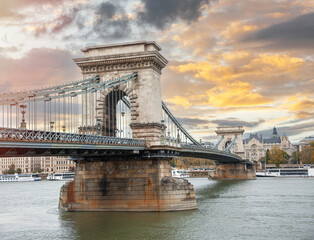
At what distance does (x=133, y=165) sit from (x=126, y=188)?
2.30 meters

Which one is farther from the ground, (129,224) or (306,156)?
(306,156)

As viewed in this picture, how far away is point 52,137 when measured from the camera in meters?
28.0

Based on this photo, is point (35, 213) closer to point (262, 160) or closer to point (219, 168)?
point (219, 168)

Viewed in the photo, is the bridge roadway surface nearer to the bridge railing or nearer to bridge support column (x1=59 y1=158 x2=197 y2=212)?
the bridge railing

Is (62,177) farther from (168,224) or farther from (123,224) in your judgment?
(168,224)

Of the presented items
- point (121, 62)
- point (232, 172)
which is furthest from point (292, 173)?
point (121, 62)

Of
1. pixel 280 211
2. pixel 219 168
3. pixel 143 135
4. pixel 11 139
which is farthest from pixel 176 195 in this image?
pixel 219 168

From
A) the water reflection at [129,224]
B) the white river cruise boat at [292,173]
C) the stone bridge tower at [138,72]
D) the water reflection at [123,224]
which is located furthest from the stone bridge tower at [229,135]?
the water reflection at [123,224]

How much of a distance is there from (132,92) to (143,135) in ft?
15.5

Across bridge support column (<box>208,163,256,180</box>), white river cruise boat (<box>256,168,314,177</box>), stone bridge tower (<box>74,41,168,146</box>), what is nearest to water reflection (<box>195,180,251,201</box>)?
stone bridge tower (<box>74,41,168,146</box>)

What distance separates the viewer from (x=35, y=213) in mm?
43812

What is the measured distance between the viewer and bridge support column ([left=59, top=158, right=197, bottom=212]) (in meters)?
39.6

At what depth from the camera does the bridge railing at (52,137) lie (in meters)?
24.5

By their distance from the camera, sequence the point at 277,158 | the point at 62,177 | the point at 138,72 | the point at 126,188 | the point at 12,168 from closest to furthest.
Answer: the point at 126,188
the point at 138,72
the point at 62,177
the point at 277,158
the point at 12,168
